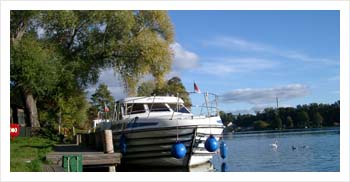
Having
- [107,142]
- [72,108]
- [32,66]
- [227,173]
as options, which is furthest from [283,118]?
[227,173]

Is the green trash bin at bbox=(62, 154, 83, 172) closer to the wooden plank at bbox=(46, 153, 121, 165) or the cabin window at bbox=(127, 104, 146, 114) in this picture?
the wooden plank at bbox=(46, 153, 121, 165)

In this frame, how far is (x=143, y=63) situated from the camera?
904 inches

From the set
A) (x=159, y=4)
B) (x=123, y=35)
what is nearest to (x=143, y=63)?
(x=123, y=35)

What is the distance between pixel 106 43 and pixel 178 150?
936 cm

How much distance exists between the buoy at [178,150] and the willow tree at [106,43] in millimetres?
8403

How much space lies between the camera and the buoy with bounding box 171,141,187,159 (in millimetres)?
14719

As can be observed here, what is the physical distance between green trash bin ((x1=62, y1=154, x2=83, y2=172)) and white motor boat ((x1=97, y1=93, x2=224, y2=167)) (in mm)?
3892

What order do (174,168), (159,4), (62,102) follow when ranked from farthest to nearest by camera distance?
1. (62,102)
2. (174,168)
3. (159,4)

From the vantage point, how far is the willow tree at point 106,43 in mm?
21562

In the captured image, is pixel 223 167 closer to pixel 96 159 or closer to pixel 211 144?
pixel 211 144

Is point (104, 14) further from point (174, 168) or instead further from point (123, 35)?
point (174, 168)

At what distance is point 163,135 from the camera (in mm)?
15148

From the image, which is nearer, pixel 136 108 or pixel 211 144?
pixel 211 144

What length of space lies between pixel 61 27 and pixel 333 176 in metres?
14.9
